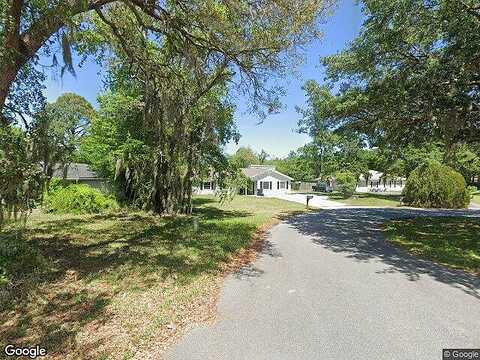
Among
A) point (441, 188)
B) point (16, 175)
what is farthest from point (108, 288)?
point (441, 188)

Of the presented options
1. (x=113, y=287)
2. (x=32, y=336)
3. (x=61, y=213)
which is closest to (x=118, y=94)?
(x=61, y=213)

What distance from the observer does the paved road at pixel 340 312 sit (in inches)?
149

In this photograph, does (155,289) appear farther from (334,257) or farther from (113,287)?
(334,257)

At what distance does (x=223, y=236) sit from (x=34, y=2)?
303 inches

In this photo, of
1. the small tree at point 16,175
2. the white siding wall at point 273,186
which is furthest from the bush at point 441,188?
the small tree at point 16,175

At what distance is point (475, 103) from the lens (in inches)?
417

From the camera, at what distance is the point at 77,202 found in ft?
55.6

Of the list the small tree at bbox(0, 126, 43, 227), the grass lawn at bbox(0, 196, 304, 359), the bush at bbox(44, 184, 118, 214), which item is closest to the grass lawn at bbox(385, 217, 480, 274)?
the grass lawn at bbox(0, 196, 304, 359)

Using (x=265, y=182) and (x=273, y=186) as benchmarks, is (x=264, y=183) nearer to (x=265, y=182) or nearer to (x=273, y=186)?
(x=265, y=182)

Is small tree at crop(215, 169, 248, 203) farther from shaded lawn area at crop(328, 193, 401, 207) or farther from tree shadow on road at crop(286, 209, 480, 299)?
shaded lawn area at crop(328, 193, 401, 207)

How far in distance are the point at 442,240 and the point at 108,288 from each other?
10.5m

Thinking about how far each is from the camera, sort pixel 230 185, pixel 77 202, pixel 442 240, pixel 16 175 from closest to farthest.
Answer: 1. pixel 16 175
2. pixel 442 240
3. pixel 230 185
4. pixel 77 202

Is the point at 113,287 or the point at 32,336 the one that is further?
the point at 113,287

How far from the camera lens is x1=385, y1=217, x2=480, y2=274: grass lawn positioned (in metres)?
8.14
